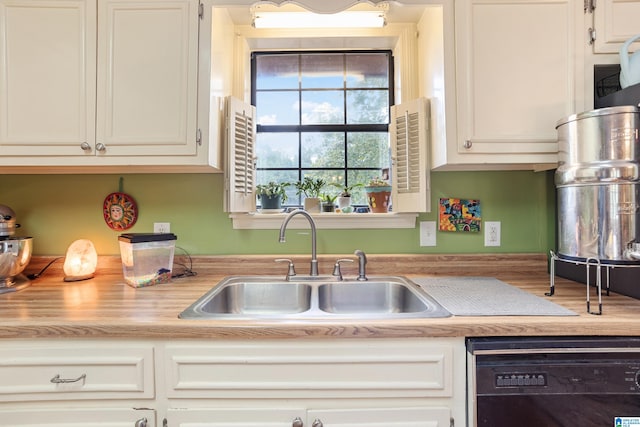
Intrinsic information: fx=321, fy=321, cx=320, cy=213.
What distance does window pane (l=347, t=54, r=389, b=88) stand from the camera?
74.1 inches

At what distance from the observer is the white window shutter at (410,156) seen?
4.87ft

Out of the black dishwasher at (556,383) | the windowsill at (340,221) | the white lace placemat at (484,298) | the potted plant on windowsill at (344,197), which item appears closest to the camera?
the black dishwasher at (556,383)

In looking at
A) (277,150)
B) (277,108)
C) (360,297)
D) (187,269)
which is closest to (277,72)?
(277,108)

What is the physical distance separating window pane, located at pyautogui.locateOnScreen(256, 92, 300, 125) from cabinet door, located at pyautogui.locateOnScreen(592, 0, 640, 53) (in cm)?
140

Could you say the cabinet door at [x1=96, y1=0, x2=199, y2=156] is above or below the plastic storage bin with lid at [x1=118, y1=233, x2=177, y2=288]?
above

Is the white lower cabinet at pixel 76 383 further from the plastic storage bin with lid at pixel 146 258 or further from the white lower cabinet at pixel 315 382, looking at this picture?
the plastic storage bin with lid at pixel 146 258

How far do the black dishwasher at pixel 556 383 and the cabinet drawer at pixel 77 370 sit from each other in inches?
38.9

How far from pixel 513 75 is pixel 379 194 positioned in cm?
77

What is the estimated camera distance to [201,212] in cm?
166

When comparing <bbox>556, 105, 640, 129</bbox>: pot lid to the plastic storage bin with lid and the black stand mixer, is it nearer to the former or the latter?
the plastic storage bin with lid

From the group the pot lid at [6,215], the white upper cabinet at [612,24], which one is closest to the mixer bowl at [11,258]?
the pot lid at [6,215]

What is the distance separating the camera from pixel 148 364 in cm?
95

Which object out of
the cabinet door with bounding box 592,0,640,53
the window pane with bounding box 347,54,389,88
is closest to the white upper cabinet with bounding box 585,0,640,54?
the cabinet door with bounding box 592,0,640,53

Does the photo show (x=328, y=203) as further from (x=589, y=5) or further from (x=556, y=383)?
(x=589, y=5)
